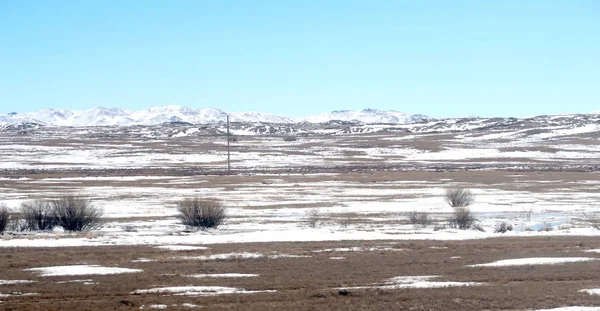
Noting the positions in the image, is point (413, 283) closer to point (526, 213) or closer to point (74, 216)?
point (74, 216)

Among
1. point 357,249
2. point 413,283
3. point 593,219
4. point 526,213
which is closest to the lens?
point 413,283

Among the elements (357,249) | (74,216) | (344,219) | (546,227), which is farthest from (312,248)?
(74,216)

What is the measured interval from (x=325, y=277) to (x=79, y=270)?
707 cm

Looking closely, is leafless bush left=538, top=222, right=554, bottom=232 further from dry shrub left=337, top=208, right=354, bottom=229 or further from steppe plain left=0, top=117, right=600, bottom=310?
dry shrub left=337, top=208, right=354, bottom=229

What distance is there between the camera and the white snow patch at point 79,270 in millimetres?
22391

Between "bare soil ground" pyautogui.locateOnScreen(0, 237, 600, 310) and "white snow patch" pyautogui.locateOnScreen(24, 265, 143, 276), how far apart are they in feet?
1.71

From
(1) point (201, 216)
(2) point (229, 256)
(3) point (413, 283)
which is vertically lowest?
(3) point (413, 283)

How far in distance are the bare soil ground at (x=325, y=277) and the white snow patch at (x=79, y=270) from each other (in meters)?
0.52

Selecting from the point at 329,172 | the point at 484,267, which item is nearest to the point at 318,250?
the point at 484,267

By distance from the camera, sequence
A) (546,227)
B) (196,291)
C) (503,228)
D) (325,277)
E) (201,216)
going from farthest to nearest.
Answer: (201,216) < (546,227) < (503,228) < (325,277) < (196,291)

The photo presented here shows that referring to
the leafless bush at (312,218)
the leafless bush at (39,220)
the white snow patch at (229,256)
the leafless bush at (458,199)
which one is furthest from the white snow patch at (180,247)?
the leafless bush at (458,199)

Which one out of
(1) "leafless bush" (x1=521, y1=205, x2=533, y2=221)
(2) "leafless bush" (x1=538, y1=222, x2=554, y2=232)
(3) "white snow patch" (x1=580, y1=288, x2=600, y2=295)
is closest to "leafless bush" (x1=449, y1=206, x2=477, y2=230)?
(2) "leafless bush" (x1=538, y1=222, x2=554, y2=232)

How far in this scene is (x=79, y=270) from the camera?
22844 millimetres

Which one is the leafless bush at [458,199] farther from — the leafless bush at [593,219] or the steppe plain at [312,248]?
the leafless bush at [593,219]
